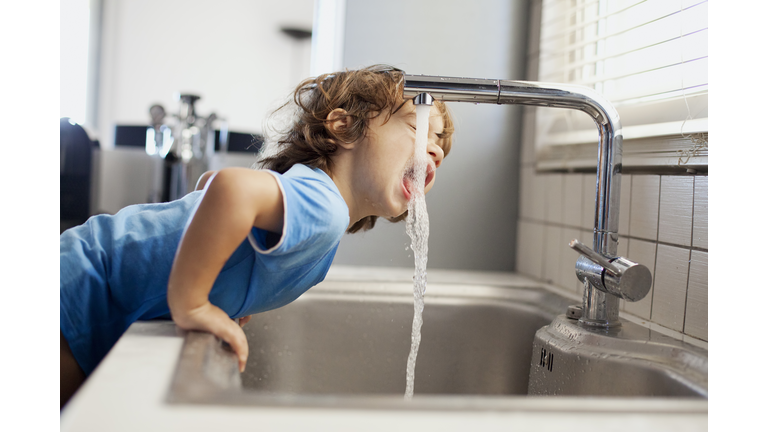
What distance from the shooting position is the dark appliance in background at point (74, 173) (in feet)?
4.36

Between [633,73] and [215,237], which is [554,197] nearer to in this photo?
[633,73]

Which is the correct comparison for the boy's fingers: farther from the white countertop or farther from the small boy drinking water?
the white countertop

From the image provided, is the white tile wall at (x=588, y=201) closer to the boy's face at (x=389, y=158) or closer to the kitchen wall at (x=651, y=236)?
the kitchen wall at (x=651, y=236)

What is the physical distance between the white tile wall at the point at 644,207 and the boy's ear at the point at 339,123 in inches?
15.9

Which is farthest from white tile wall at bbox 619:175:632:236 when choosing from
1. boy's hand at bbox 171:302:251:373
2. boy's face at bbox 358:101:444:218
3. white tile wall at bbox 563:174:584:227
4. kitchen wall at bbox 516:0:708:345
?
boy's hand at bbox 171:302:251:373

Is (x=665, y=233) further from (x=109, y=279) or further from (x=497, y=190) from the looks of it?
(x=109, y=279)

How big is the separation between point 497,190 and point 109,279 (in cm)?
78

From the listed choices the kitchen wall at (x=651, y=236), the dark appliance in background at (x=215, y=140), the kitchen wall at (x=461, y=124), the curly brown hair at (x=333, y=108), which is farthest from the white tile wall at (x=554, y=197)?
the dark appliance in background at (x=215, y=140)

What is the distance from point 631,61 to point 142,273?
0.74m

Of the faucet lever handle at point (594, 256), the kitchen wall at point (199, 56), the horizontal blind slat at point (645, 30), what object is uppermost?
the kitchen wall at point (199, 56)

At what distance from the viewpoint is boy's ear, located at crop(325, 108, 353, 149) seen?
0.67m

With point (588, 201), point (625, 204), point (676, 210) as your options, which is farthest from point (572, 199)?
point (676, 210)
